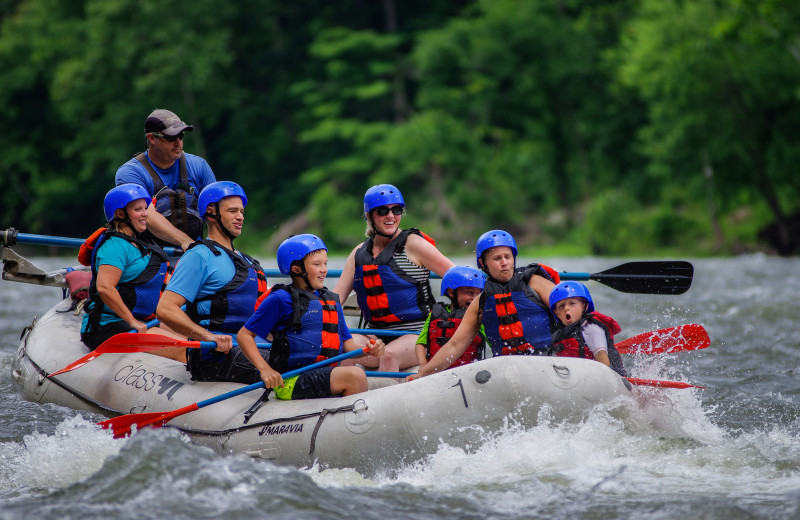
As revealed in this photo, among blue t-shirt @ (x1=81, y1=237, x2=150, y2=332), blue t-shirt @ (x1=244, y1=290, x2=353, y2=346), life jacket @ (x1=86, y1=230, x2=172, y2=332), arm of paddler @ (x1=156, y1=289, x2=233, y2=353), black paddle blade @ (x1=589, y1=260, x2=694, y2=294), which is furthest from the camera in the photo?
black paddle blade @ (x1=589, y1=260, x2=694, y2=294)

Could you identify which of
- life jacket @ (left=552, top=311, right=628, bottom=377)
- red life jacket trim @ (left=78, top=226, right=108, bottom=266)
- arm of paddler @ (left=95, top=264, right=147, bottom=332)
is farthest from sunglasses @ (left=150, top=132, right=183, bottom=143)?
life jacket @ (left=552, top=311, right=628, bottom=377)

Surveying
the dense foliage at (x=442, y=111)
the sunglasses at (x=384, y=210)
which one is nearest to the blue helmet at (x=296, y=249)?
the sunglasses at (x=384, y=210)

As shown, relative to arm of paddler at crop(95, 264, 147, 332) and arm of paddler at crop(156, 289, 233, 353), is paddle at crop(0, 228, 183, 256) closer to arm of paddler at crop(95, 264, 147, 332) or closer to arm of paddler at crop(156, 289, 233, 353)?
arm of paddler at crop(95, 264, 147, 332)

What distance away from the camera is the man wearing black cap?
21.1ft

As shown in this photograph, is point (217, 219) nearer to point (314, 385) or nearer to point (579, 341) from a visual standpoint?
point (314, 385)

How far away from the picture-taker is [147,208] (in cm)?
624

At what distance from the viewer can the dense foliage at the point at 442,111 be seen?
23.0 metres

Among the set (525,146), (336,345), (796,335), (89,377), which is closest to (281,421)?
(336,345)

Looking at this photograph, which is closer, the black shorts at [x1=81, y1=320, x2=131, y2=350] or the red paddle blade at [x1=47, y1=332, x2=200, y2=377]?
the red paddle blade at [x1=47, y1=332, x2=200, y2=377]

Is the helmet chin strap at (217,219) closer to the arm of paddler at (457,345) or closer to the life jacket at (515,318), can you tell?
the arm of paddler at (457,345)

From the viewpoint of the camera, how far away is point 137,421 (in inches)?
211

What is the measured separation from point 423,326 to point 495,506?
1.94 meters

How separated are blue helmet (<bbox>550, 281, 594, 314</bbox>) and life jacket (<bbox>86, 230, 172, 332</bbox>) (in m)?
2.60

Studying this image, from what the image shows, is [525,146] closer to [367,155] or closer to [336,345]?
[367,155]
